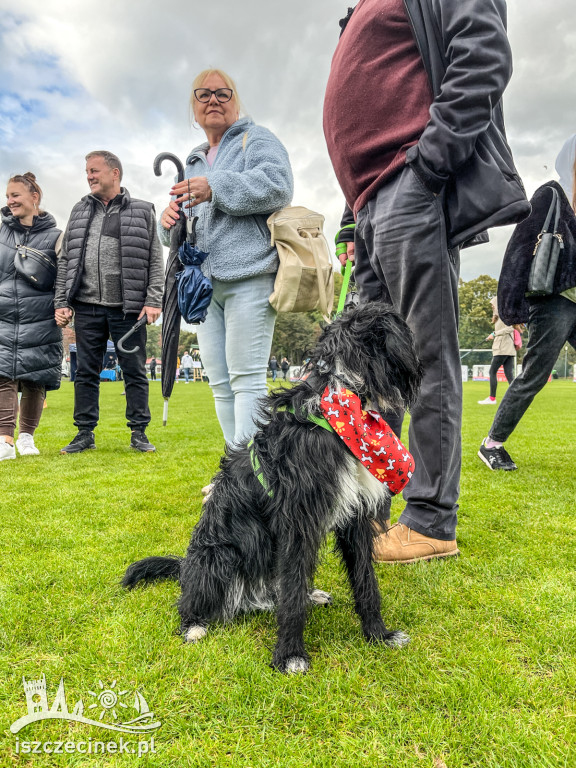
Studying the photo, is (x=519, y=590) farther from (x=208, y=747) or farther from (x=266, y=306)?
(x=266, y=306)

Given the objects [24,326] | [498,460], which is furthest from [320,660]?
[24,326]

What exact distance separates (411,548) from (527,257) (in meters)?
3.26

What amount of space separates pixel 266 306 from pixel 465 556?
2.20 metres

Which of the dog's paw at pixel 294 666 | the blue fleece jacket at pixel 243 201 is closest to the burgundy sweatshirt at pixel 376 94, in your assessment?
the blue fleece jacket at pixel 243 201

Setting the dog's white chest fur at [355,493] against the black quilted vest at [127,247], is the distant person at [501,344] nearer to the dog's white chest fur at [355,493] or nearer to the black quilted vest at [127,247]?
the black quilted vest at [127,247]

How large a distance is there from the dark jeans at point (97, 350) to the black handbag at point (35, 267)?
52 centimetres

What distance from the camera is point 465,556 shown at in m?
3.00

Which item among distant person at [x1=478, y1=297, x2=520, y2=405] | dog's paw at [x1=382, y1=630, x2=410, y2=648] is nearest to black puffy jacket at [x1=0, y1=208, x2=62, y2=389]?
dog's paw at [x1=382, y1=630, x2=410, y2=648]

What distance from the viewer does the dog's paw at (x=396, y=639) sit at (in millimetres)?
2102

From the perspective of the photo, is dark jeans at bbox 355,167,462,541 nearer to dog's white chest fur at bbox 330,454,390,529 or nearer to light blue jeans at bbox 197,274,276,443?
dog's white chest fur at bbox 330,454,390,529

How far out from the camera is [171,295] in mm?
3730

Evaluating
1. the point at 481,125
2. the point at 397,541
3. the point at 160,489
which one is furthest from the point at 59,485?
the point at 481,125

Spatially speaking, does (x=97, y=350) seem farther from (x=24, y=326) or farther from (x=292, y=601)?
(x=292, y=601)

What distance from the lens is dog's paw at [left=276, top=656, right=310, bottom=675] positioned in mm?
1914
